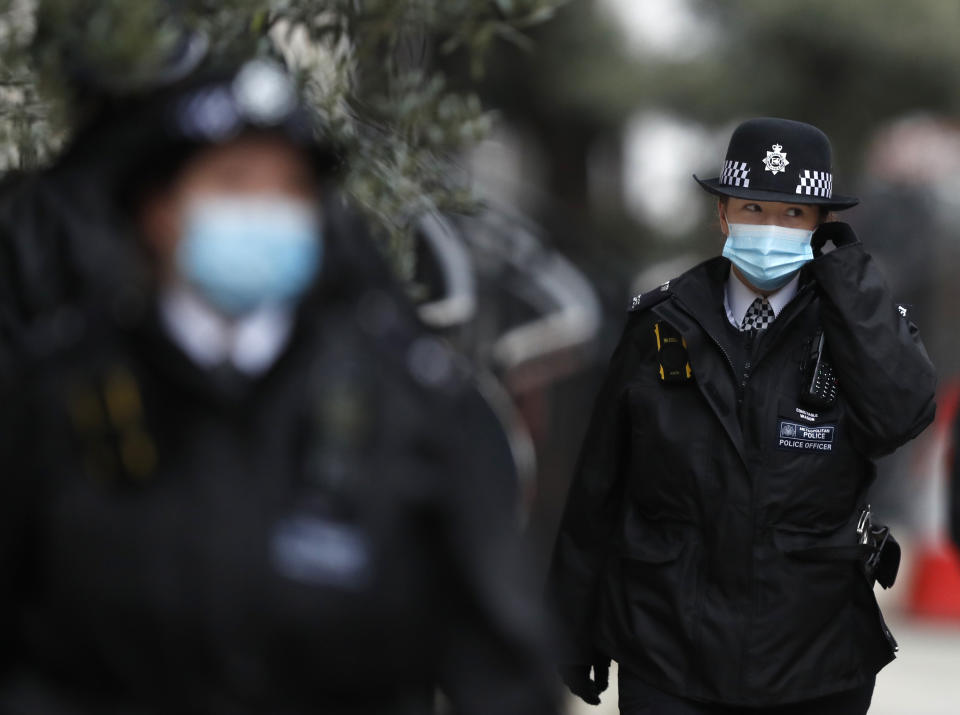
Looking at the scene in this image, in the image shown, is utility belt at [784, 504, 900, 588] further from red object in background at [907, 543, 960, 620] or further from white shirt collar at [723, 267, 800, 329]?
red object in background at [907, 543, 960, 620]

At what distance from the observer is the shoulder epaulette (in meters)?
4.09

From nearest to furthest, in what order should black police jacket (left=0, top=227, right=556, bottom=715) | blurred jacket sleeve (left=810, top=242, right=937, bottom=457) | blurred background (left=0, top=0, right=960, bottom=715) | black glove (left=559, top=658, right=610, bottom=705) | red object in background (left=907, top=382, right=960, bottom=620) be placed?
black police jacket (left=0, top=227, right=556, bottom=715)
blurred jacket sleeve (left=810, top=242, right=937, bottom=457)
black glove (left=559, top=658, right=610, bottom=705)
blurred background (left=0, top=0, right=960, bottom=715)
red object in background (left=907, top=382, right=960, bottom=620)

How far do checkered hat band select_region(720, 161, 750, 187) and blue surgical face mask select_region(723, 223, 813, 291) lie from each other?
0.34 feet

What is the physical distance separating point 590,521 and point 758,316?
616 mm

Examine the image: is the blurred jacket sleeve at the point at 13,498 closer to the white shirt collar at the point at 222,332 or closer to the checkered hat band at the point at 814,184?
the white shirt collar at the point at 222,332

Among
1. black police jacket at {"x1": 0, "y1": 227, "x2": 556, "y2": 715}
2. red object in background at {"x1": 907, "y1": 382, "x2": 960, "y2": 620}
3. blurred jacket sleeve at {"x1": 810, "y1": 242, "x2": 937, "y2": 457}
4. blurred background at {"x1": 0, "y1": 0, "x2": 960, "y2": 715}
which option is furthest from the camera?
red object in background at {"x1": 907, "y1": 382, "x2": 960, "y2": 620}

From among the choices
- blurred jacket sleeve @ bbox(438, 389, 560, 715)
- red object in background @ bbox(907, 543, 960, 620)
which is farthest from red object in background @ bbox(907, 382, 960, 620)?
blurred jacket sleeve @ bbox(438, 389, 560, 715)

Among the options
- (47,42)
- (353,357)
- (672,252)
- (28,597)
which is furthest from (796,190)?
(672,252)

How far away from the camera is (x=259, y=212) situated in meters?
2.20

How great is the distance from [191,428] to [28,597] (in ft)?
1.03

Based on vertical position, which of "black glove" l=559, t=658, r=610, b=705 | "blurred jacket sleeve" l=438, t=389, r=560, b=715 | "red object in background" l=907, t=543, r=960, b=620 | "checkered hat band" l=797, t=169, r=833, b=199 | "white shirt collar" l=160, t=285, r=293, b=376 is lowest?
"red object in background" l=907, t=543, r=960, b=620

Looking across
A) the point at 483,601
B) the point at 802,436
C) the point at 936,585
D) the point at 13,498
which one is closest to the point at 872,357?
the point at 802,436

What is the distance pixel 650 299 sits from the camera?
4.11 m

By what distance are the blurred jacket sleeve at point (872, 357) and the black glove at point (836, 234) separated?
0.08 metres
